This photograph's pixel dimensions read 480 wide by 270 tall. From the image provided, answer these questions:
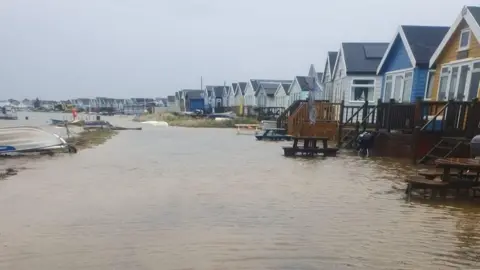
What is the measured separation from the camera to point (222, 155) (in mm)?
14938

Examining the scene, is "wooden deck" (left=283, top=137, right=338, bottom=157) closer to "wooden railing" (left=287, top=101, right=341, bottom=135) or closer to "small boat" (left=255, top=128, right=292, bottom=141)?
"wooden railing" (left=287, top=101, right=341, bottom=135)

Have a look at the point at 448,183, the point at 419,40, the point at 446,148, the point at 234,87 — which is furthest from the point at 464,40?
the point at 234,87

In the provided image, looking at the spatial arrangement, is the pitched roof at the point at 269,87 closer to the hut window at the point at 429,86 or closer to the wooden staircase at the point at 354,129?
the wooden staircase at the point at 354,129

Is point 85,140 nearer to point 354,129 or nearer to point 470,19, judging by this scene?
point 354,129

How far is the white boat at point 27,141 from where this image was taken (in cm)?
1570

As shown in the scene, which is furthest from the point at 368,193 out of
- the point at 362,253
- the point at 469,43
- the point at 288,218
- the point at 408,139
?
the point at 469,43

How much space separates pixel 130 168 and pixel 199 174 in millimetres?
2607

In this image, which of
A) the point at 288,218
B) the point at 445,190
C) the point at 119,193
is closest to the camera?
the point at 288,218

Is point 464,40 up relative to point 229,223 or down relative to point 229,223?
up

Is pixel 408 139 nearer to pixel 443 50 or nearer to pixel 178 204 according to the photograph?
pixel 443 50

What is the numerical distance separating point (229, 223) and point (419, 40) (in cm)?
1672

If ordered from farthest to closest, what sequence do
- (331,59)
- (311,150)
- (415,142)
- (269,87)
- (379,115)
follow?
1. (269,87)
2. (331,59)
3. (379,115)
4. (311,150)
5. (415,142)

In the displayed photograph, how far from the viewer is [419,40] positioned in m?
18.6

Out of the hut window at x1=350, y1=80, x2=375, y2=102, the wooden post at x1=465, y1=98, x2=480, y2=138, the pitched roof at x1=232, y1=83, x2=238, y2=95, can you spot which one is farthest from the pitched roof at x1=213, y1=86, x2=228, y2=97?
the wooden post at x1=465, y1=98, x2=480, y2=138
